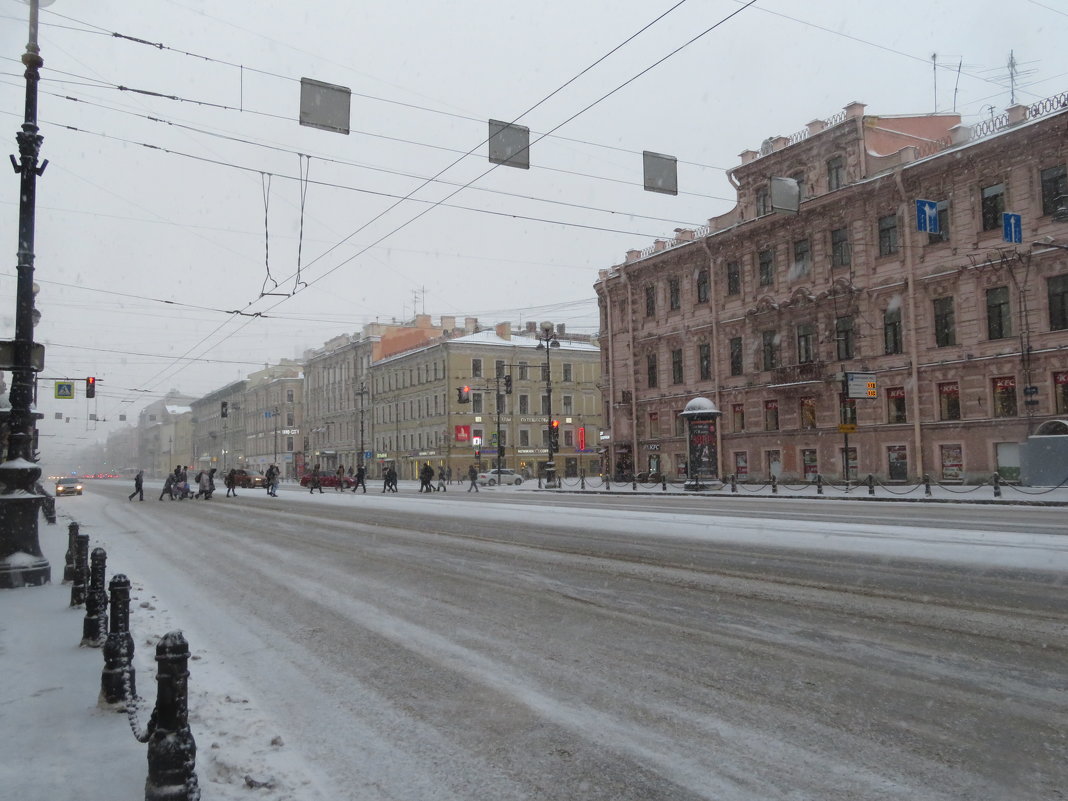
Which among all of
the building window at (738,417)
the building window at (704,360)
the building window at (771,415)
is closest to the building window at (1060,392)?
the building window at (771,415)

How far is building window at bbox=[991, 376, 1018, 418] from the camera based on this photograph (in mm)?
29572

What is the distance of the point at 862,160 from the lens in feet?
116

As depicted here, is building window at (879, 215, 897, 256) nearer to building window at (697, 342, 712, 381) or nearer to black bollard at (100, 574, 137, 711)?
building window at (697, 342, 712, 381)

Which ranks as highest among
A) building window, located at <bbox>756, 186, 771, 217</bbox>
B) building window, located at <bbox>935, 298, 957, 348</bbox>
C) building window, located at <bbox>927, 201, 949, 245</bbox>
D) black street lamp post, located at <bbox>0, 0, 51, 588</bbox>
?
building window, located at <bbox>756, 186, 771, 217</bbox>

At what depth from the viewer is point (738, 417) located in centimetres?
4134

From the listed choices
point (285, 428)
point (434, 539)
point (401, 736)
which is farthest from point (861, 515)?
point (285, 428)

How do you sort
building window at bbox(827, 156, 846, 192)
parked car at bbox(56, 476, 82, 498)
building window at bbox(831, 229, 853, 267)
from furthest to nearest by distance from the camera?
parked car at bbox(56, 476, 82, 498) < building window at bbox(827, 156, 846, 192) < building window at bbox(831, 229, 853, 267)

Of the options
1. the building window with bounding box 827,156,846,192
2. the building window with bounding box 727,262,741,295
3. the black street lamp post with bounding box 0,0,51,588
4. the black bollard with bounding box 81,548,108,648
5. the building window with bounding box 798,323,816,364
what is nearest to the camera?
the black bollard with bounding box 81,548,108,648

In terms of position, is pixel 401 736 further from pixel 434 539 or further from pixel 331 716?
pixel 434 539

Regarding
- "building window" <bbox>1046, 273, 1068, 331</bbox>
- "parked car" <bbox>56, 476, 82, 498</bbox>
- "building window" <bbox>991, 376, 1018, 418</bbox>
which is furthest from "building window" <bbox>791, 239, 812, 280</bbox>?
"parked car" <bbox>56, 476, 82, 498</bbox>

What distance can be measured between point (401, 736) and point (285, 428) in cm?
9994

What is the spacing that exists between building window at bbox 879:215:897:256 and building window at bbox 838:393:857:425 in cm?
629

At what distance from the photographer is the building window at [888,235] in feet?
111

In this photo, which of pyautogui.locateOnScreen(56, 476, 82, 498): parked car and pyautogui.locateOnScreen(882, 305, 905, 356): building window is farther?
pyautogui.locateOnScreen(56, 476, 82, 498): parked car
